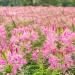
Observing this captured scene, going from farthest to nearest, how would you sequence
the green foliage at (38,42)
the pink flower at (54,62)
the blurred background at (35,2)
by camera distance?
the blurred background at (35,2)
the green foliage at (38,42)
the pink flower at (54,62)

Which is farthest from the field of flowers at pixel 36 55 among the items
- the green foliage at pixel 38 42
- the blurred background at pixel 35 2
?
the blurred background at pixel 35 2

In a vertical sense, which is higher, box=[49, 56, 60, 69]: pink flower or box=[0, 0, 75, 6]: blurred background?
box=[49, 56, 60, 69]: pink flower

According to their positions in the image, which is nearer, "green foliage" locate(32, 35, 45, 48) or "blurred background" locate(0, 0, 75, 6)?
"green foliage" locate(32, 35, 45, 48)

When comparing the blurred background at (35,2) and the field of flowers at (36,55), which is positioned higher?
the field of flowers at (36,55)

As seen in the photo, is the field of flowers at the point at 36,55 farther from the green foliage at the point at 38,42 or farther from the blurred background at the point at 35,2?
the blurred background at the point at 35,2

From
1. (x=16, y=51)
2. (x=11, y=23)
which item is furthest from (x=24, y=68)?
(x=11, y=23)

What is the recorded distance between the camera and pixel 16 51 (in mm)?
5102

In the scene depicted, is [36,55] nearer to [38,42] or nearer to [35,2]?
[38,42]

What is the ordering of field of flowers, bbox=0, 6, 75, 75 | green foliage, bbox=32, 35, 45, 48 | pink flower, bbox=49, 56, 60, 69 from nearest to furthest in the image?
field of flowers, bbox=0, 6, 75, 75
pink flower, bbox=49, 56, 60, 69
green foliage, bbox=32, 35, 45, 48

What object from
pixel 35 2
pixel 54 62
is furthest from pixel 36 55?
pixel 35 2

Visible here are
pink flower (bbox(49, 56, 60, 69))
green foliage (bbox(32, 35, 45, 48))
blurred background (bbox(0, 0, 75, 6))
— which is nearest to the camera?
pink flower (bbox(49, 56, 60, 69))

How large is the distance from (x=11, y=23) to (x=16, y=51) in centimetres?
264

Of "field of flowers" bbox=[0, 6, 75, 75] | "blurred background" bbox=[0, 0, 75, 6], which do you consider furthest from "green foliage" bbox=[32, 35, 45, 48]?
"blurred background" bbox=[0, 0, 75, 6]

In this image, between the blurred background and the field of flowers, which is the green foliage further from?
the blurred background
